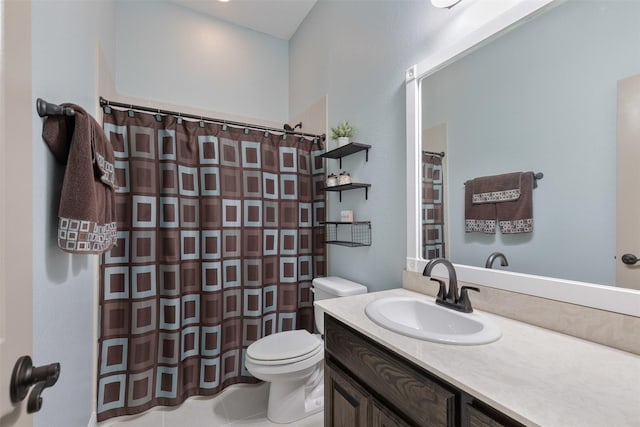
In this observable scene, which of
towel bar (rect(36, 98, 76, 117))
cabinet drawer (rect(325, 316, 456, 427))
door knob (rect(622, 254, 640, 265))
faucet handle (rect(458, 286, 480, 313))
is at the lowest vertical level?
cabinet drawer (rect(325, 316, 456, 427))

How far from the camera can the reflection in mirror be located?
0.83m

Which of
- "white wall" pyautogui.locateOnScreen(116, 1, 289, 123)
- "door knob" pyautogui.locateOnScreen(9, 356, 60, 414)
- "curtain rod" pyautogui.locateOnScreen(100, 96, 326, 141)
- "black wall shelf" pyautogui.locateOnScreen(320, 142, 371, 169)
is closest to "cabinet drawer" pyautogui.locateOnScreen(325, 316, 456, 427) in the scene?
"door knob" pyautogui.locateOnScreen(9, 356, 60, 414)

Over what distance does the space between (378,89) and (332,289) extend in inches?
49.9

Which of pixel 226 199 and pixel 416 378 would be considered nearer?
pixel 416 378

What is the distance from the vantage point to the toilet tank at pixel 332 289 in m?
1.69

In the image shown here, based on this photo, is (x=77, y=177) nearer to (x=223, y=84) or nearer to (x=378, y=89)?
(x=378, y=89)

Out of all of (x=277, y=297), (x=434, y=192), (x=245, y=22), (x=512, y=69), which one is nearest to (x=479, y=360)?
(x=434, y=192)

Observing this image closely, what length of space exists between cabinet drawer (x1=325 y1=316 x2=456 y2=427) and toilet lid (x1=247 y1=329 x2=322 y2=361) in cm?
46

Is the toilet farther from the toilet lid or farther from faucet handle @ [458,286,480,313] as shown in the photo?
faucet handle @ [458,286,480,313]

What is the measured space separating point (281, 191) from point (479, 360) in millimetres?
1653

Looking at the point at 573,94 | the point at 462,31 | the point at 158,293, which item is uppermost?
the point at 462,31

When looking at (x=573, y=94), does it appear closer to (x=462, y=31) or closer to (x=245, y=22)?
(x=462, y=31)

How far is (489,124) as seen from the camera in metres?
1.14

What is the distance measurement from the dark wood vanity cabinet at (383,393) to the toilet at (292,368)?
0.38m
